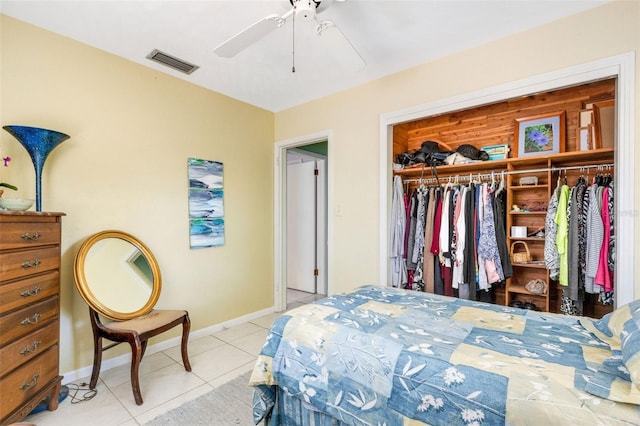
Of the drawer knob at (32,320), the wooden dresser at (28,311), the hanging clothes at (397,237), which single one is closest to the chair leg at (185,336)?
the wooden dresser at (28,311)

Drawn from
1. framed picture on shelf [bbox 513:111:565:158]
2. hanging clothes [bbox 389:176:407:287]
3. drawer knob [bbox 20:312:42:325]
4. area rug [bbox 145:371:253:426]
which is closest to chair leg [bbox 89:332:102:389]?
drawer knob [bbox 20:312:42:325]

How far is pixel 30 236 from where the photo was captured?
1646mm

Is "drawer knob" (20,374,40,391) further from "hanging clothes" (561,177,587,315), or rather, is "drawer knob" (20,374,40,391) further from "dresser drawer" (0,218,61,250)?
"hanging clothes" (561,177,587,315)

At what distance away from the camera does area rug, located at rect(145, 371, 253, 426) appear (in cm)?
174

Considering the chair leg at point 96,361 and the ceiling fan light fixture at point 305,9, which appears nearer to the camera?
the ceiling fan light fixture at point 305,9

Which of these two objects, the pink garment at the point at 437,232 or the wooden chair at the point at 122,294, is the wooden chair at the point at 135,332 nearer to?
the wooden chair at the point at 122,294

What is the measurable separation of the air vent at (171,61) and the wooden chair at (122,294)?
1449 mm

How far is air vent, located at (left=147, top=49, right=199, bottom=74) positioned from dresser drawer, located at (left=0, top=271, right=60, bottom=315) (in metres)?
1.75

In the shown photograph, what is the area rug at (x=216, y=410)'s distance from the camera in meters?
1.74

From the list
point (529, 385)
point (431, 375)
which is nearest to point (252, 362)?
point (431, 375)

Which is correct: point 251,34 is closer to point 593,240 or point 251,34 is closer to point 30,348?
point 30,348

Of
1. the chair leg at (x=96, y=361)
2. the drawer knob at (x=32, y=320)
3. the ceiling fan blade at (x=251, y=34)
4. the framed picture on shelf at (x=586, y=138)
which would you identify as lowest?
the chair leg at (x=96, y=361)

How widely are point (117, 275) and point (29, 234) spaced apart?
0.73 m

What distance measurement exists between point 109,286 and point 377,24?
2649 mm
